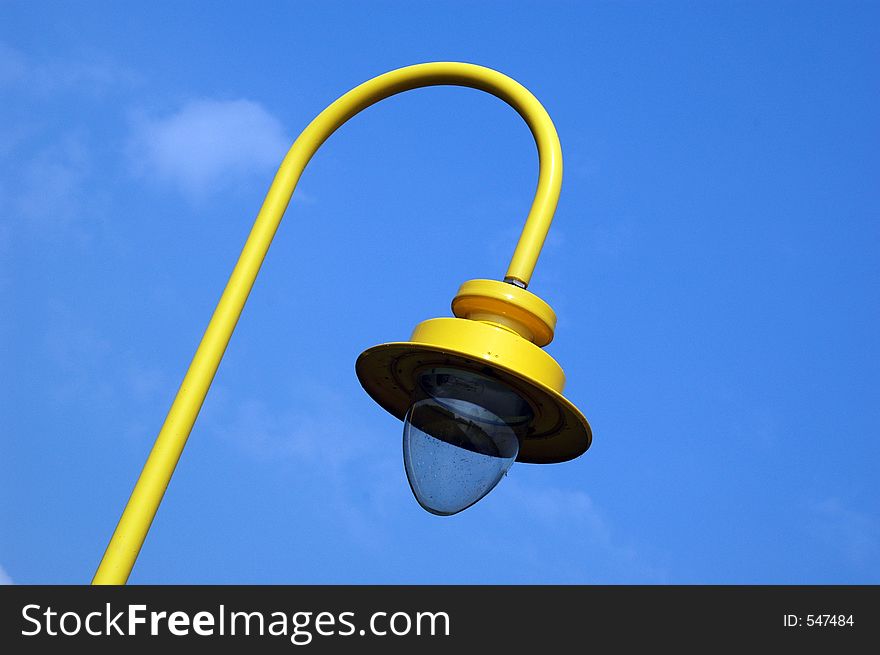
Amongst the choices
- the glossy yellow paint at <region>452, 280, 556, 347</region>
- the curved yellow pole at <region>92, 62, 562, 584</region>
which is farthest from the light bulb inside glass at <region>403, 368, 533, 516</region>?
the curved yellow pole at <region>92, 62, 562, 584</region>

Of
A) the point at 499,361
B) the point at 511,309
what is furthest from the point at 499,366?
the point at 511,309

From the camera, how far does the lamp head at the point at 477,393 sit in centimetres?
388

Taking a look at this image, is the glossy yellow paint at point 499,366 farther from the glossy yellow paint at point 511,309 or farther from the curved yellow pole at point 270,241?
the curved yellow pole at point 270,241

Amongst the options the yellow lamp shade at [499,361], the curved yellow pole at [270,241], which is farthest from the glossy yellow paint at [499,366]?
the curved yellow pole at [270,241]

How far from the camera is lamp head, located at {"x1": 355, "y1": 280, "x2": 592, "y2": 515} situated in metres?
3.88

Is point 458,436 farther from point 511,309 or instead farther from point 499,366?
point 511,309

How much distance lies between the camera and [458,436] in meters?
4.07

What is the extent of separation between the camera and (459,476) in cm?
412

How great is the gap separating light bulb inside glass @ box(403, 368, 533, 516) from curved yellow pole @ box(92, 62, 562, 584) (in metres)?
0.63

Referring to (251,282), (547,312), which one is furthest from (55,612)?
(547,312)

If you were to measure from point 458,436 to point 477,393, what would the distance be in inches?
8.4

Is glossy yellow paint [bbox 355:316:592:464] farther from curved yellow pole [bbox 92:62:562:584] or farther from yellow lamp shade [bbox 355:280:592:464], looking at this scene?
curved yellow pole [bbox 92:62:562:584]

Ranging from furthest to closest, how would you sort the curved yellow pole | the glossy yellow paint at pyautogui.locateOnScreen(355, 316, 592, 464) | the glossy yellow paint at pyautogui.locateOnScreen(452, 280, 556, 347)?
the glossy yellow paint at pyautogui.locateOnScreen(452, 280, 556, 347) < the curved yellow pole < the glossy yellow paint at pyautogui.locateOnScreen(355, 316, 592, 464)

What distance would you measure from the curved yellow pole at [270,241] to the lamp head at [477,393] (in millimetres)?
309
